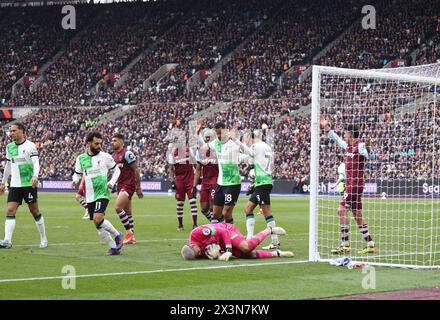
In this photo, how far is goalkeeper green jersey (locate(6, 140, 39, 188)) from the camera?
1647cm

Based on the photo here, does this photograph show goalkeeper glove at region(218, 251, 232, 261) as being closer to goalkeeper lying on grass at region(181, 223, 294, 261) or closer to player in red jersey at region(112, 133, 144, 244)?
goalkeeper lying on grass at region(181, 223, 294, 261)

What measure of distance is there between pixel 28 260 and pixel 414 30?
44.3m

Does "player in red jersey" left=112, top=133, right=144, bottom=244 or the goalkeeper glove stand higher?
"player in red jersey" left=112, top=133, right=144, bottom=244

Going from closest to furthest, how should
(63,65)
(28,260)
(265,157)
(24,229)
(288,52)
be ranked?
(28,260) < (265,157) < (24,229) < (288,52) < (63,65)

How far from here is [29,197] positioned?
647 inches

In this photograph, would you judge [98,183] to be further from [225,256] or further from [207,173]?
[207,173]

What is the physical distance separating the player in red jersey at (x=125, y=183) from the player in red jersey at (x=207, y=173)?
2.84 m

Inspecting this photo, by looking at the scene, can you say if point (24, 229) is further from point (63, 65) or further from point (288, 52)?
point (63, 65)

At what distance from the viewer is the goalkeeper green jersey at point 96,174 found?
1495 centimetres

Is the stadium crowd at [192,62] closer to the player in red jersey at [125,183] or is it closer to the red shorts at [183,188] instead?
the red shorts at [183,188]

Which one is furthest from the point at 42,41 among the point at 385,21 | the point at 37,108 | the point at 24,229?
the point at 24,229

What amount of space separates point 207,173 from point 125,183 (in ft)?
10.7

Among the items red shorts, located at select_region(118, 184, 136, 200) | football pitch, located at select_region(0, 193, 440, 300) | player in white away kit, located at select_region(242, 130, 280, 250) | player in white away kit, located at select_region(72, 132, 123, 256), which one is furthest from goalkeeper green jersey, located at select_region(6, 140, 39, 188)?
player in white away kit, located at select_region(242, 130, 280, 250)

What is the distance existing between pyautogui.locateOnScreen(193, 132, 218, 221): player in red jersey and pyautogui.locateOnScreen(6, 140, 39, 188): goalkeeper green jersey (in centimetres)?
512
